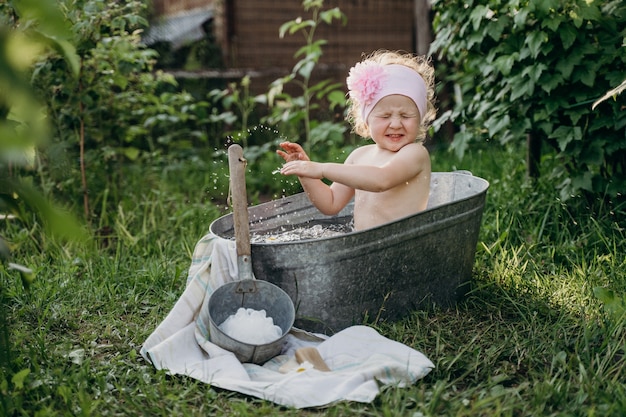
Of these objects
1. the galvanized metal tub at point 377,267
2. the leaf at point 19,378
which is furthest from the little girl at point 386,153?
the leaf at point 19,378

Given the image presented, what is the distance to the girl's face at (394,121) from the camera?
258 centimetres

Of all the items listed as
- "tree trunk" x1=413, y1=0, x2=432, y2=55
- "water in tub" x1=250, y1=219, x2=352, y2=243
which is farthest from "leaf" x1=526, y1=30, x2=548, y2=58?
"tree trunk" x1=413, y1=0, x2=432, y2=55

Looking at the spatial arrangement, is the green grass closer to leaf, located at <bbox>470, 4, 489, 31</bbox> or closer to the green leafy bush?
the green leafy bush

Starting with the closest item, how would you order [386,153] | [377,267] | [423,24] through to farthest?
[377,267] < [386,153] < [423,24]

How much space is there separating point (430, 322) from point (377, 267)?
290 millimetres

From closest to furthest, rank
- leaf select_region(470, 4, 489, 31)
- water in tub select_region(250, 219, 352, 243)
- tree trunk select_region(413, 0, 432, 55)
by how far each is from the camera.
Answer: water in tub select_region(250, 219, 352, 243), leaf select_region(470, 4, 489, 31), tree trunk select_region(413, 0, 432, 55)

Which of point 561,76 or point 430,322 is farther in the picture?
point 561,76

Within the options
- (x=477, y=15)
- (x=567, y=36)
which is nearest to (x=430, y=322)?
(x=567, y=36)

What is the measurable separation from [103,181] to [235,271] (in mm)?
1956

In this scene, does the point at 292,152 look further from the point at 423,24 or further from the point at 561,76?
the point at 423,24

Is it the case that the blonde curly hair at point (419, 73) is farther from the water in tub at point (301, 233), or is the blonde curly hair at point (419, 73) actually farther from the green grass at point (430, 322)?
the green grass at point (430, 322)

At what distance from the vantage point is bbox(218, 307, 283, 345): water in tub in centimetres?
217

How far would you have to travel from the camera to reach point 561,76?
9.72 ft

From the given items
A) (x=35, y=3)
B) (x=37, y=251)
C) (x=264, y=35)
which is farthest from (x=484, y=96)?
(x=264, y=35)
